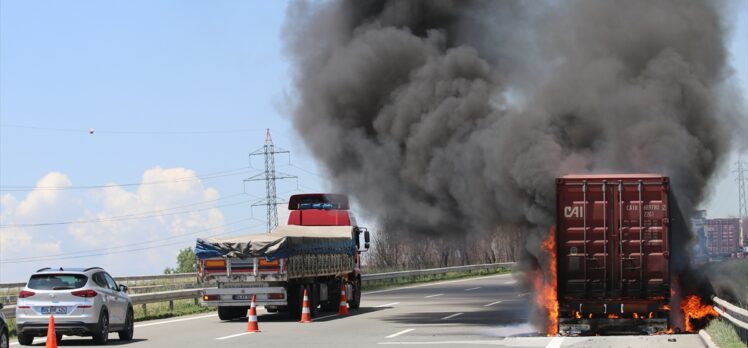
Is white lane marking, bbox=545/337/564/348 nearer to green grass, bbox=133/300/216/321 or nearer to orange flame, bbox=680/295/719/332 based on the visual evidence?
orange flame, bbox=680/295/719/332

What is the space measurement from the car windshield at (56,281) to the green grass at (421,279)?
1140 inches

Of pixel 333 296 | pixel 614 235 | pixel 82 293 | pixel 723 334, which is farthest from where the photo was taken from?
pixel 333 296

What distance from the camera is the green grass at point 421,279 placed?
50.5m

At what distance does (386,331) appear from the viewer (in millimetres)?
22703

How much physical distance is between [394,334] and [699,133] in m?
9.72

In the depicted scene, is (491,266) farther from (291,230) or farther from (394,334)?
(394,334)

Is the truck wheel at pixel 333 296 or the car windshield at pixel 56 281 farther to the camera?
the truck wheel at pixel 333 296

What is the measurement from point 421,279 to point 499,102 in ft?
93.2

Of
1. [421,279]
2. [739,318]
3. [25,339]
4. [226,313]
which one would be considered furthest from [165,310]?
[421,279]

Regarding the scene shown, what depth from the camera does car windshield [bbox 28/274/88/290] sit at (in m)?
19.5

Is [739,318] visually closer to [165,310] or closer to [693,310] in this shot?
[693,310]

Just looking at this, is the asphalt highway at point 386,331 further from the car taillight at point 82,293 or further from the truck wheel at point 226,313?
the car taillight at point 82,293

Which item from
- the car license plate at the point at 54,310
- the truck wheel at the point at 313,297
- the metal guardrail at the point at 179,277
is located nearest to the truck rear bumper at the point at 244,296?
the truck wheel at the point at 313,297

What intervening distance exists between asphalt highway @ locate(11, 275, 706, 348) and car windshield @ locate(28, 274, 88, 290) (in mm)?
1069
